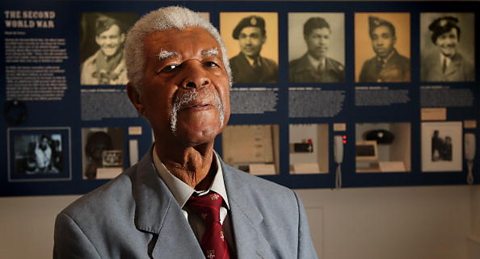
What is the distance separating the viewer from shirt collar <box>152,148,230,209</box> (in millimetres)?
1476

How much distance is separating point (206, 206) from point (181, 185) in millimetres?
72

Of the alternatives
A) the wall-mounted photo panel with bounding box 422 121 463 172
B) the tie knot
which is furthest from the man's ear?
the wall-mounted photo panel with bounding box 422 121 463 172

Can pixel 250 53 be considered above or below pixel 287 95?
above

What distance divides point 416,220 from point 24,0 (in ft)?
10.7

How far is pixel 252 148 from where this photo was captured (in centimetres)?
490

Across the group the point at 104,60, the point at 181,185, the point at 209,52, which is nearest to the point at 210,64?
the point at 209,52

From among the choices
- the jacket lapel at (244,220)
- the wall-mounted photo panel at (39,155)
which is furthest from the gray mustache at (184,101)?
the wall-mounted photo panel at (39,155)

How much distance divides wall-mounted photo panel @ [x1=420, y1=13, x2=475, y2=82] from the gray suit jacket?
11.9ft

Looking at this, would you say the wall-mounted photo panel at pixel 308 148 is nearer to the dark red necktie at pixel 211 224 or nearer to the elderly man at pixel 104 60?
the elderly man at pixel 104 60

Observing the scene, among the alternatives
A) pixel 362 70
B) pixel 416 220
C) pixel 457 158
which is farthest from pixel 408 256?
pixel 362 70

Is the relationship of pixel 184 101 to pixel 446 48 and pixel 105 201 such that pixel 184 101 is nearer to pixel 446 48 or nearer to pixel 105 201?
pixel 105 201

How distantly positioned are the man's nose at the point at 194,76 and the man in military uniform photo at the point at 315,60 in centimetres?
344

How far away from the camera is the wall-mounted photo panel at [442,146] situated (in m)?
4.98

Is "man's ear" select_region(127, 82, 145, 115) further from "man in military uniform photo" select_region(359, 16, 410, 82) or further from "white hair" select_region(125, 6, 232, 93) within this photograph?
"man in military uniform photo" select_region(359, 16, 410, 82)
